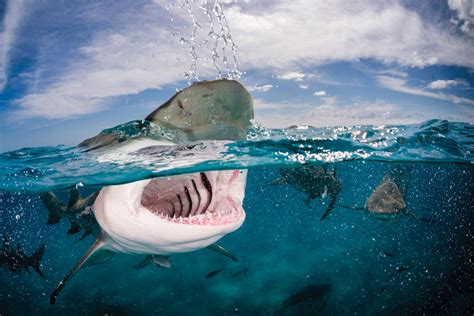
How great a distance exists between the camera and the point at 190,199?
15.2ft

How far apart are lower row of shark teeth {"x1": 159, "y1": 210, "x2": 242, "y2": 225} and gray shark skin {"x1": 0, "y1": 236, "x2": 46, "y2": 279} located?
734 cm

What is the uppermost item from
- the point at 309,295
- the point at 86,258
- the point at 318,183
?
the point at 86,258

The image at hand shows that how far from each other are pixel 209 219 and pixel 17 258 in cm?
849

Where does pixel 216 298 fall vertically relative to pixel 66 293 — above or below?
above

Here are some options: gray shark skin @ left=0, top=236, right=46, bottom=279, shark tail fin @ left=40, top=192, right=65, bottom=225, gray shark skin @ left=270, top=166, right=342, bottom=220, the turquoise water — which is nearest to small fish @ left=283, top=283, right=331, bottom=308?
the turquoise water

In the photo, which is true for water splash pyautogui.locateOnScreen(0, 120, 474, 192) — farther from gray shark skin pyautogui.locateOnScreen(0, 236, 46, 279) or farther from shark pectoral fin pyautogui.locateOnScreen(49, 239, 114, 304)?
gray shark skin pyautogui.locateOnScreen(0, 236, 46, 279)

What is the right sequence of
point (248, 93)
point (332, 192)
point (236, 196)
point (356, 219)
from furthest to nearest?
point (356, 219)
point (332, 192)
point (236, 196)
point (248, 93)

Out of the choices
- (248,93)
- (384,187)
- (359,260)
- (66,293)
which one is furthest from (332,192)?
(66,293)

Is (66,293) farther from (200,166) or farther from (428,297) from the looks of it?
(428,297)

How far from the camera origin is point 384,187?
9039 mm

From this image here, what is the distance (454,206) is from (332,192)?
85.5 metres

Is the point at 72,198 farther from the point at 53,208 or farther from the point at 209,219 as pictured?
the point at 209,219

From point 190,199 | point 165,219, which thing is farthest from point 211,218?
point 190,199

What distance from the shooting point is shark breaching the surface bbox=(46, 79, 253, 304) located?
307 centimetres
